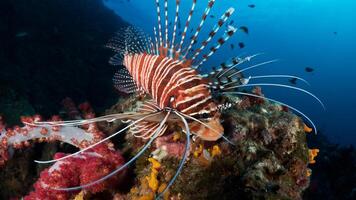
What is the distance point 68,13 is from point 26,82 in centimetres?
681

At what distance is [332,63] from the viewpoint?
97438 mm

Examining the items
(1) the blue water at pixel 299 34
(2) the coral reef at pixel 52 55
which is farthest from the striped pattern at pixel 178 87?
(1) the blue water at pixel 299 34

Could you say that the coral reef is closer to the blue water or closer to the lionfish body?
the lionfish body

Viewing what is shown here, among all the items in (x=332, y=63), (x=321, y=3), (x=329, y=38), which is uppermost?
(x=321, y=3)

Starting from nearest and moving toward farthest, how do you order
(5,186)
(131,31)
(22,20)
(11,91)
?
(5,186) < (131,31) < (11,91) < (22,20)

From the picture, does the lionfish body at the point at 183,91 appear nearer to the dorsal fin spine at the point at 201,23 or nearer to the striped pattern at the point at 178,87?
the striped pattern at the point at 178,87

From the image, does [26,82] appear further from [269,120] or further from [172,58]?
[269,120]

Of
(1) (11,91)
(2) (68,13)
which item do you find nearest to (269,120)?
(1) (11,91)

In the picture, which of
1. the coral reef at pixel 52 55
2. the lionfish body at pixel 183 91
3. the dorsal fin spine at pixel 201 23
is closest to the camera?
the lionfish body at pixel 183 91

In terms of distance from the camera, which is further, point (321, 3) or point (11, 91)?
point (321, 3)

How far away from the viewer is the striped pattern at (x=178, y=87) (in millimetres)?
2625

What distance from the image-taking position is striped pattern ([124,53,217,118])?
262 centimetres

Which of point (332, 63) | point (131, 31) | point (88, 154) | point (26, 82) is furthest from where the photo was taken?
point (332, 63)

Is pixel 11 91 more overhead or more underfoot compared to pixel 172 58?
more underfoot
